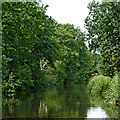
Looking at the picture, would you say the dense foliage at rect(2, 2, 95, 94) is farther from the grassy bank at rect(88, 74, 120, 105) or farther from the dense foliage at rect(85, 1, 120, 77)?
the grassy bank at rect(88, 74, 120, 105)

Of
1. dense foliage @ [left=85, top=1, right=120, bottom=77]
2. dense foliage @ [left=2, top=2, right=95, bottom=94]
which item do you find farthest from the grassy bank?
dense foliage @ [left=2, top=2, right=95, bottom=94]

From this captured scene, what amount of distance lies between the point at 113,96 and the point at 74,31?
45767 millimetres

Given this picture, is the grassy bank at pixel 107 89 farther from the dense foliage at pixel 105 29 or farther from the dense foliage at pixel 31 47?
the dense foliage at pixel 31 47

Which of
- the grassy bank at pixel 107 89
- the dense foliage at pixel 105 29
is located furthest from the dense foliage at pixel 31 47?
the grassy bank at pixel 107 89

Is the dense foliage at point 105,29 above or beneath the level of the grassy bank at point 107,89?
above

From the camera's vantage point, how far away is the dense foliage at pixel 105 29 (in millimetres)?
15797

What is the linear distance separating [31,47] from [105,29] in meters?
15.4

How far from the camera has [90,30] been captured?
1689cm

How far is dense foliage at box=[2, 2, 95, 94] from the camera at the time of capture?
23.4m

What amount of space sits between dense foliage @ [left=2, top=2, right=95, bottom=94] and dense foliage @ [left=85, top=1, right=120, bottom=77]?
2.70ft

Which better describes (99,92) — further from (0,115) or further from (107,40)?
(0,115)

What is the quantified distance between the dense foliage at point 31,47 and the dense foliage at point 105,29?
82 cm

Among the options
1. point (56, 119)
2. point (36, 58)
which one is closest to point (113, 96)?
point (56, 119)

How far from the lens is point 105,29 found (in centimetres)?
1605
